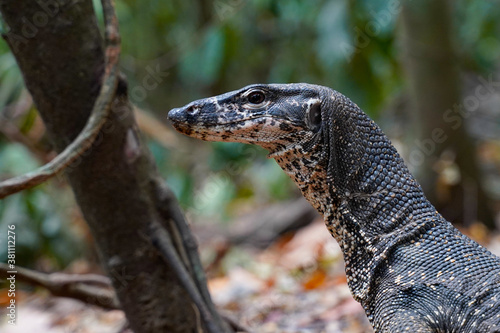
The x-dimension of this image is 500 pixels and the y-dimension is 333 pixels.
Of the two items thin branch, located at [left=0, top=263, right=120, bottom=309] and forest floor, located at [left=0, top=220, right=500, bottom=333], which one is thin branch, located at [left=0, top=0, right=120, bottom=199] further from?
forest floor, located at [left=0, top=220, right=500, bottom=333]

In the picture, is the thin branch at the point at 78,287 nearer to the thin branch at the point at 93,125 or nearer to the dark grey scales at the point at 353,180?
the thin branch at the point at 93,125

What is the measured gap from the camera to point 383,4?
5859mm

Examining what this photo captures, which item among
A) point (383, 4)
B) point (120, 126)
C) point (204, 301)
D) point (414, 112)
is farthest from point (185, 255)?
point (414, 112)

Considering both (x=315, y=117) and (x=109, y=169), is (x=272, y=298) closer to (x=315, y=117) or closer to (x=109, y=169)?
(x=109, y=169)

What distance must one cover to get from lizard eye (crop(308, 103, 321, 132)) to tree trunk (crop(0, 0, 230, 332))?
3.91 ft

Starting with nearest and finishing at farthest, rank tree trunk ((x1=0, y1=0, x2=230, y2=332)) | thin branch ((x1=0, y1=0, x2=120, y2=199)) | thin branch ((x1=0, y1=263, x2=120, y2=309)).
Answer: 1. thin branch ((x1=0, y1=0, x2=120, y2=199))
2. tree trunk ((x1=0, y1=0, x2=230, y2=332))
3. thin branch ((x1=0, y1=263, x2=120, y2=309))

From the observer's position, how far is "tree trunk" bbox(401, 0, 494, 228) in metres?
6.39

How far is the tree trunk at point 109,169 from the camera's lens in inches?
125

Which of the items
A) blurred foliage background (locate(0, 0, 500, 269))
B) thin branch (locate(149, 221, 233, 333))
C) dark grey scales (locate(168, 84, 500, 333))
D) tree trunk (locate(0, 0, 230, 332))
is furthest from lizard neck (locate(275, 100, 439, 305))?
blurred foliage background (locate(0, 0, 500, 269))

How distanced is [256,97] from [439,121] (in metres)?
4.31

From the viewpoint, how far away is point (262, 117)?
2.77m

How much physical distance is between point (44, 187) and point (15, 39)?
157 inches

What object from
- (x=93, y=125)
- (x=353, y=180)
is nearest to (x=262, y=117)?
(x=353, y=180)

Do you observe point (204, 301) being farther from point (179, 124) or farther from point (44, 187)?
point (44, 187)
